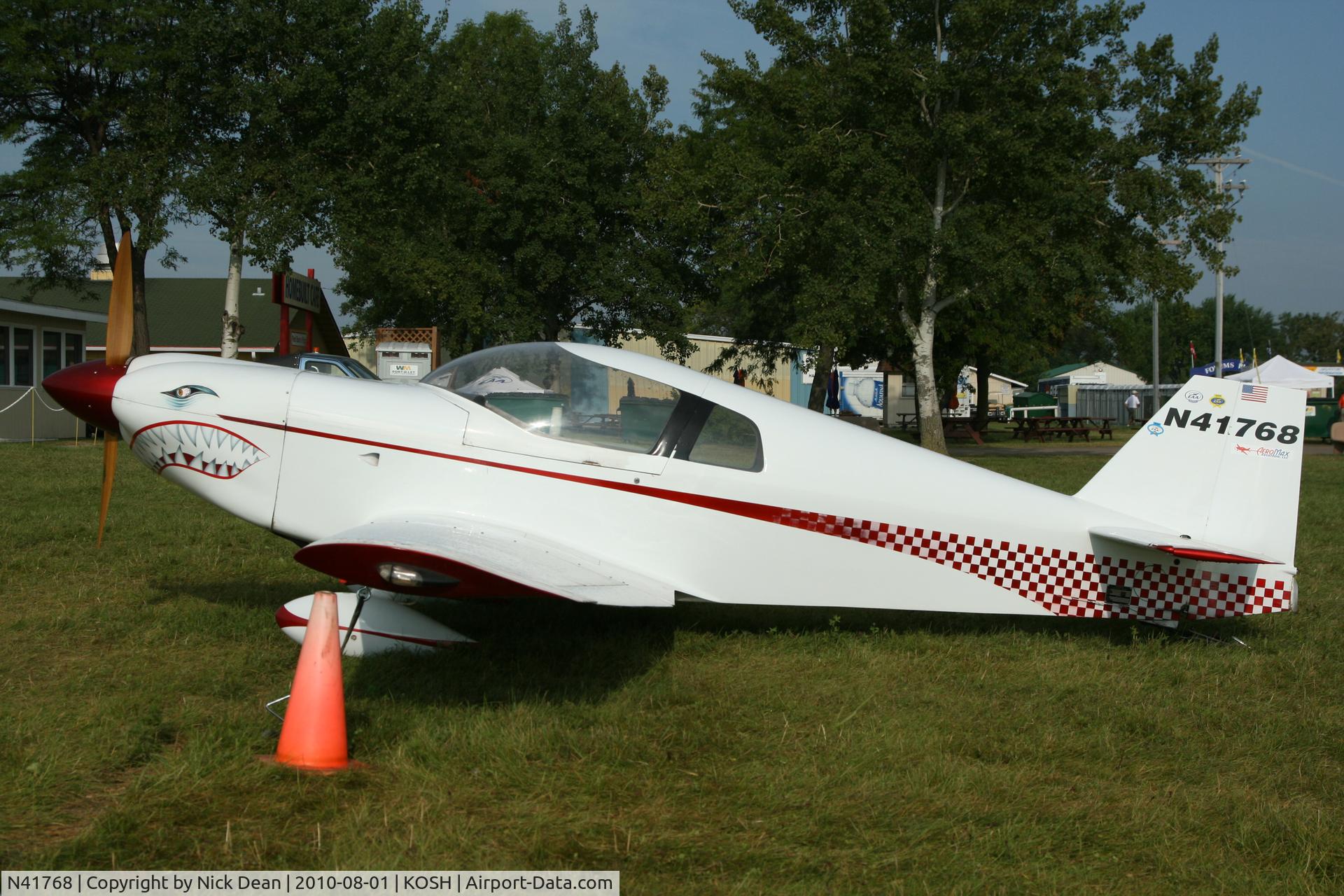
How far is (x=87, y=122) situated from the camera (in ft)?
80.1

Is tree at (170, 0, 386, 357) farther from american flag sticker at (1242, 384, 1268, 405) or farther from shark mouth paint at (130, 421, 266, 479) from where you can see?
american flag sticker at (1242, 384, 1268, 405)

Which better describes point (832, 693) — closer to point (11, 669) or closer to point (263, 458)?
point (263, 458)

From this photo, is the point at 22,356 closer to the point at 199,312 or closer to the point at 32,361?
the point at 32,361

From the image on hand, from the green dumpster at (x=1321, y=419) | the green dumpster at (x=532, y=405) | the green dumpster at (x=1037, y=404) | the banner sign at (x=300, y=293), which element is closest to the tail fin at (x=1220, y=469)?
the green dumpster at (x=532, y=405)

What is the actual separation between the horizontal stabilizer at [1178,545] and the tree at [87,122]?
937 inches

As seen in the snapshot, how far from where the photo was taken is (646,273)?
101ft

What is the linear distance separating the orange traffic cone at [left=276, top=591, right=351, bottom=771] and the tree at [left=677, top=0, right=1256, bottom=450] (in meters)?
→ 18.0

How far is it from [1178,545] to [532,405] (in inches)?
141

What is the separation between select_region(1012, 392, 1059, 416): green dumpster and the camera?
59.0m

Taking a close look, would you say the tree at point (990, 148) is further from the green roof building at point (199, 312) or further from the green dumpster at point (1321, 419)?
the green roof building at point (199, 312)

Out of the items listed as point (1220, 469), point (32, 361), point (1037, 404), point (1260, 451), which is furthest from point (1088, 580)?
point (1037, 404)

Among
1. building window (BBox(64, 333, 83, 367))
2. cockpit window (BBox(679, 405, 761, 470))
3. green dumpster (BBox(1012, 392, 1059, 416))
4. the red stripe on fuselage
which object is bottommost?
the red stripe on fuselage

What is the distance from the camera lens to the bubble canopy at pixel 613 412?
220 inches

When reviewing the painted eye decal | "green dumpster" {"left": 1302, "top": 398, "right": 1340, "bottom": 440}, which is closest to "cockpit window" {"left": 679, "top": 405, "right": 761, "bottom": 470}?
the painted eye decal
